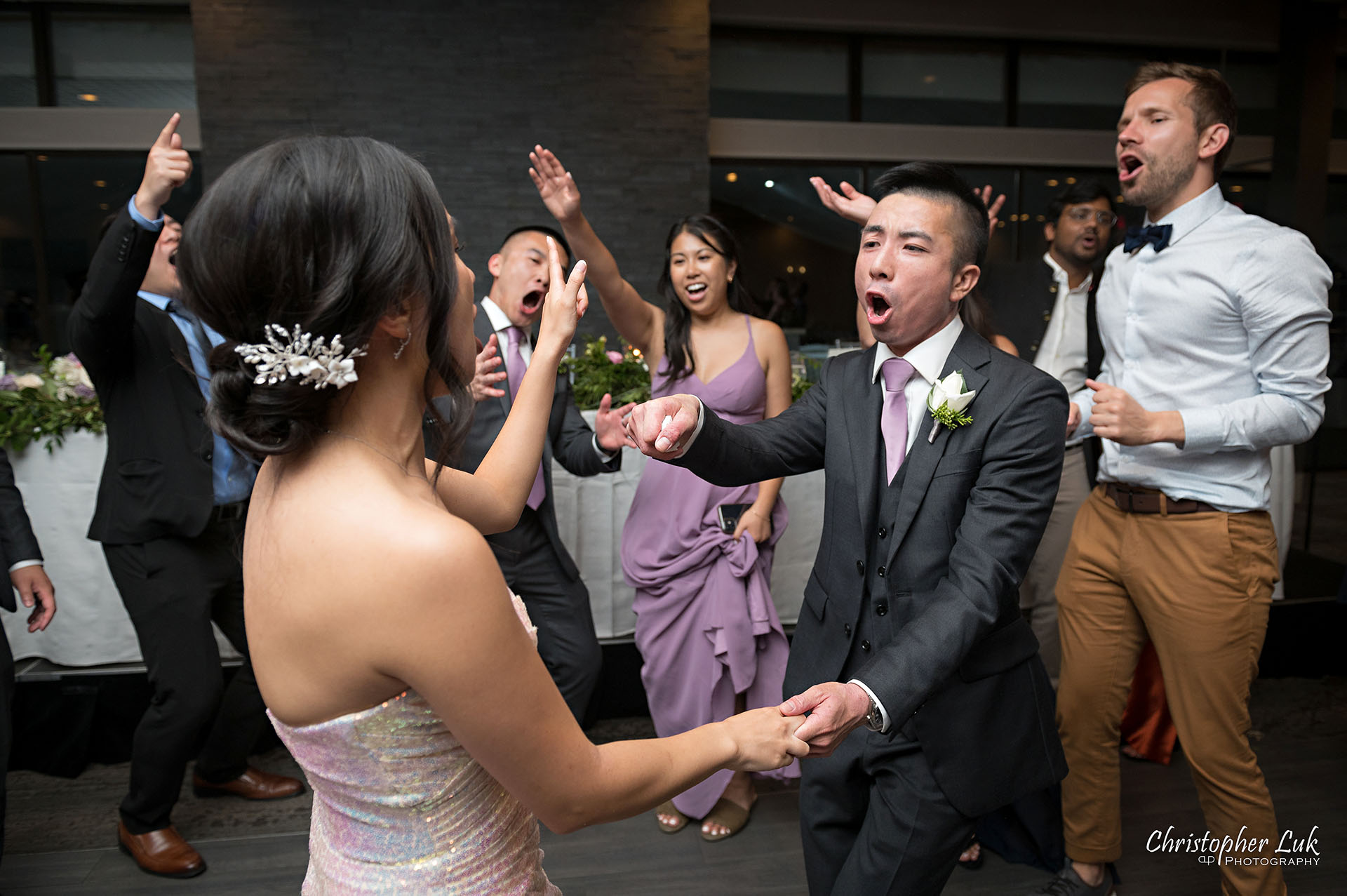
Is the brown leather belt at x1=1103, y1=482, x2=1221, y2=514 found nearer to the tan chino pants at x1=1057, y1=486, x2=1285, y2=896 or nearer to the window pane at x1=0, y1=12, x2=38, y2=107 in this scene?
the tan chino pants at x1=1057, y1=486, x2=1285, y2=896

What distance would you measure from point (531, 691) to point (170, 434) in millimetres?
2125

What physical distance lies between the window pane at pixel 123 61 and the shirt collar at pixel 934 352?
7324mm

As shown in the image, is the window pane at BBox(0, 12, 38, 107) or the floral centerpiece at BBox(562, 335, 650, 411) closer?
the floral centerpiece at BBox(562, 335, 650, 411)

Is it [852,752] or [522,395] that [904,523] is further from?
[522,395]

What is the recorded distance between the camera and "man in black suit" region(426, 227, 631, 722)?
291 centimetres

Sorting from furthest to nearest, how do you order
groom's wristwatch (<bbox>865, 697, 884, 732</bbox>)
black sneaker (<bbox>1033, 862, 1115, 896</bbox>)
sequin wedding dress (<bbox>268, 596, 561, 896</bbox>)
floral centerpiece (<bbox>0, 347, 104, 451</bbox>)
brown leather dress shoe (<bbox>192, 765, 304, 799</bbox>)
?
floral centerpiece (<bbox>0, 347, 104, 451</bbox>) → brown leather dress shoe (<bbox>192, 765, 304, 799</bbox>) → black sneaker (<bbox>1033, 862, 1115, 896</bbox>) → groom's wristwatch (<bbox>865, 697, 884, 732</bbox>) → sequin wedding dress (<bbox>268, 596, 561, 896</bbox>)

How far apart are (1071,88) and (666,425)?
26.3ft

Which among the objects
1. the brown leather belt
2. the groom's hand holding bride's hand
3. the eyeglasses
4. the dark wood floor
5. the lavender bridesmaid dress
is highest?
the eyeglasses

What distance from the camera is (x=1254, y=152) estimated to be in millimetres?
8188

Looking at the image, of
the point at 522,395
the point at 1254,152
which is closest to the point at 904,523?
the point at 522,395

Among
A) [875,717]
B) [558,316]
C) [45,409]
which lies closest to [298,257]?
[558,316]

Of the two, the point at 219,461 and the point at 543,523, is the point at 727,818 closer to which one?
the point at 543,523

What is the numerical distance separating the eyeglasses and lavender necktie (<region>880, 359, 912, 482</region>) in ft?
6.89

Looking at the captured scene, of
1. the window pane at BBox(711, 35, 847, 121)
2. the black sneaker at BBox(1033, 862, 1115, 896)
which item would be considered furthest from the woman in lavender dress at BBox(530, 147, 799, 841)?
the window pane at BBox(711, 35, 847, 121)
